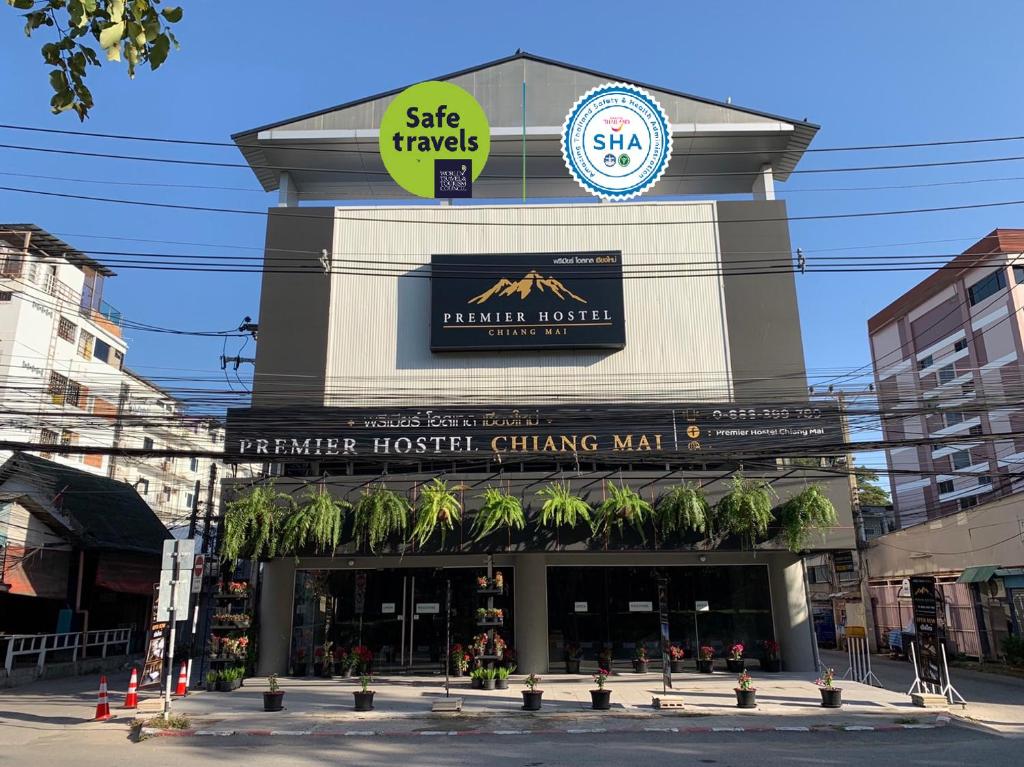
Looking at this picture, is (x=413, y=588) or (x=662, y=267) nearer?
(x=413, y=588)

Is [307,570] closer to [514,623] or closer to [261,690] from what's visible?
[261,690]

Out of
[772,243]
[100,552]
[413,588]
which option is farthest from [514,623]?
[100,552]

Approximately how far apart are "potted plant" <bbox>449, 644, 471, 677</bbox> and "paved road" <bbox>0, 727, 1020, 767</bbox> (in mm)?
7457

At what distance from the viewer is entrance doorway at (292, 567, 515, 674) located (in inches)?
858

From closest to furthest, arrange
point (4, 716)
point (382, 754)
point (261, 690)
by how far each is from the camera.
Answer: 1. point (382, 754)
2. point (4, 716)
3. point (261, 690)

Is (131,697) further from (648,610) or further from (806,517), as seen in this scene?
(806,517)

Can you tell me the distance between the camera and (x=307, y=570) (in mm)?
22250

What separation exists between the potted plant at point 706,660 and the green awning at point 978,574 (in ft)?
36.1

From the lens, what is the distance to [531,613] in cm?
2148

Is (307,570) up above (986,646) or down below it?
above

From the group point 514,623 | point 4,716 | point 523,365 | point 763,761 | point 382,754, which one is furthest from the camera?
point 523,365

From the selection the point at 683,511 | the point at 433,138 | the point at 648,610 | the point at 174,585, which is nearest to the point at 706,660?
the point at 648,610

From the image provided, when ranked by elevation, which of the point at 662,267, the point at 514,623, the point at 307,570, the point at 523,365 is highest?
the point at 662,267

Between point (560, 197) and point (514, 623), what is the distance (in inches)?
599
